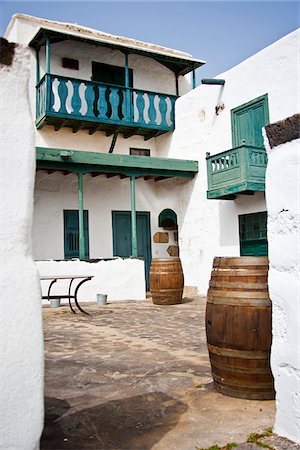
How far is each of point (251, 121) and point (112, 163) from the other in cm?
356

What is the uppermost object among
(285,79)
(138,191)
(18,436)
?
(285,79)

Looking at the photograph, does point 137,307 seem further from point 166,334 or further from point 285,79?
point 285,79

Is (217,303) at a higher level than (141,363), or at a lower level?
higher

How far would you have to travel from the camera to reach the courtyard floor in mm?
2537

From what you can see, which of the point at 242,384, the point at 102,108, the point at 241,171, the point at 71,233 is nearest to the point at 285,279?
the point at 242,384

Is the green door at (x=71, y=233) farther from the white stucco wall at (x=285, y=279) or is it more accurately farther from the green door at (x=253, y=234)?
the white stucco wall at (x=285, y=279)

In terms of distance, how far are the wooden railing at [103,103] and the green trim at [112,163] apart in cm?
143

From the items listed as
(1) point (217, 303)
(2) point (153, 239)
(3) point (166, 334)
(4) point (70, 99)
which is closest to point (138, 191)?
(2) point (153, 239)

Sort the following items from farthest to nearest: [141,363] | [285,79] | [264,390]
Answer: [285,79] → [141,363] → [264,390]

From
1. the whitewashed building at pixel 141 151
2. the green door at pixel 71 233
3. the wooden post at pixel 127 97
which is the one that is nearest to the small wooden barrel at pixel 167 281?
the whitewashed building at pixel 141 151

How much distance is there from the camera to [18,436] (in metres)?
1.77

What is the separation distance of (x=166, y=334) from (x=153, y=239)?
7.42 meters

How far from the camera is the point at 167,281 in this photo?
943 centimetres

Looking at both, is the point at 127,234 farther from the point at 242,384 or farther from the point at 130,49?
the point at 242,384
